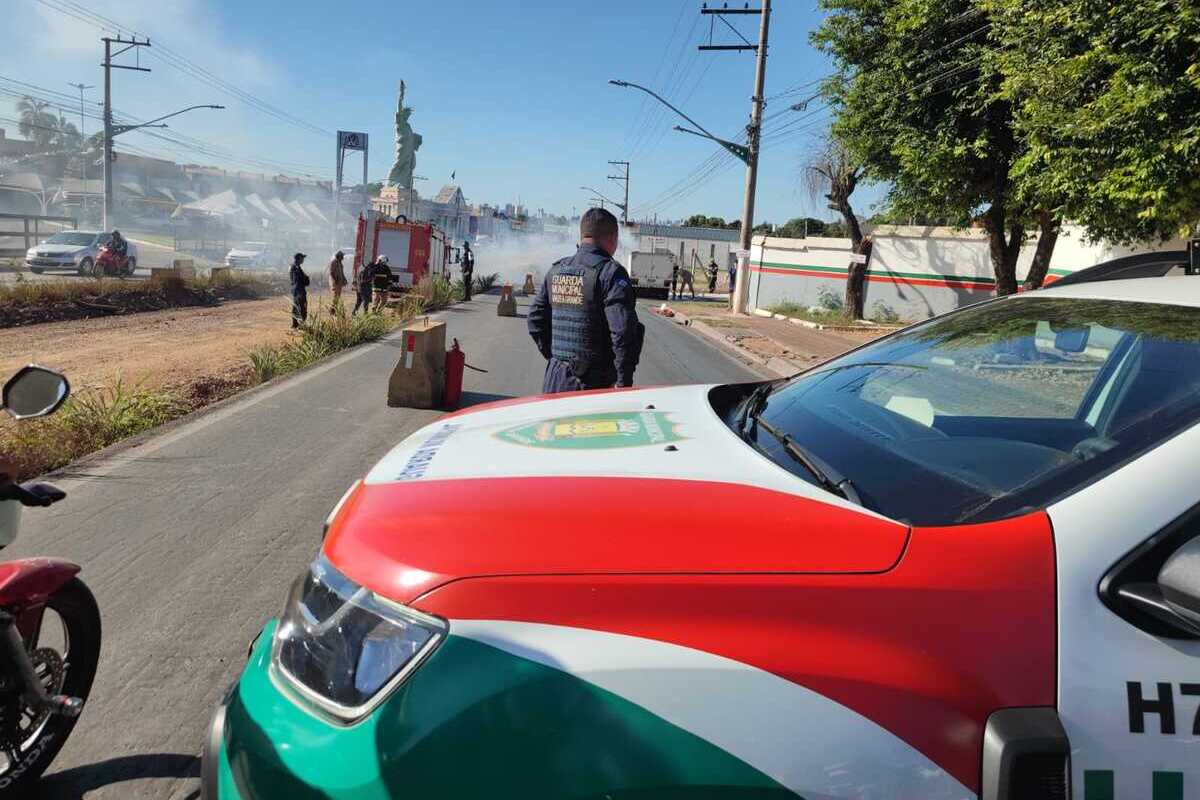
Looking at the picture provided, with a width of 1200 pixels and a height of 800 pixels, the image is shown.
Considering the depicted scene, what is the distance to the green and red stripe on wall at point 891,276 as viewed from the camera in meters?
25.4

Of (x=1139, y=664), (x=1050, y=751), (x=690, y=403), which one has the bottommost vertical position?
(x=1050, y=751)

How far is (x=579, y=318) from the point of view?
4.84m

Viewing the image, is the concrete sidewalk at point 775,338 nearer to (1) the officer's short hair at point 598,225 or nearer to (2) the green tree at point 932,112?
(2) the green tree at point 932,112

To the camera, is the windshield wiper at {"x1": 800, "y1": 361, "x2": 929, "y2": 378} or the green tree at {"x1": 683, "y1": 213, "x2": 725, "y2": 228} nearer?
the windshield wiper at {"x1": 800, "y1": 361, "x2": 929, "y2": 378}

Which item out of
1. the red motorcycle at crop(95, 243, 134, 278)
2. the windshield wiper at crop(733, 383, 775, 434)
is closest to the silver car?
the red motorcycle at crop(95, 243, 134, 278)

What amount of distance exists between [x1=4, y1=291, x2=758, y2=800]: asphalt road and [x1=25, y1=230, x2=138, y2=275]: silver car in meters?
24.2

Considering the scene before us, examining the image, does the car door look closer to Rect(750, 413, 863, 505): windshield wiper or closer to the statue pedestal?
Rect(750, 413, 863, 505): windshield wiper

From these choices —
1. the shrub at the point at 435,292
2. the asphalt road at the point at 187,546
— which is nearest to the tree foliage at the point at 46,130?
the shrub at the point at 435,292

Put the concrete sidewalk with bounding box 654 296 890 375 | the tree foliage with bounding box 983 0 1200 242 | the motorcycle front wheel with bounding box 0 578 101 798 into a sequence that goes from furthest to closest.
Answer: the concrete sidewalk with bounding box 654 296 890 375, the tree foliage with bounding box 983 0 1200 242, the motorcycle front wheel with bounding box 0 578 101 798

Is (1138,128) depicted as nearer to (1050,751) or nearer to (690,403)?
(690,403)

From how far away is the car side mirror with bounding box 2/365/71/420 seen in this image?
7.95ft

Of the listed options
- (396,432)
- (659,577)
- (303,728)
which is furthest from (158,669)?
(396,432)

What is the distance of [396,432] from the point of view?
8.17 metres

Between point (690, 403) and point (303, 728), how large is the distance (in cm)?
161
